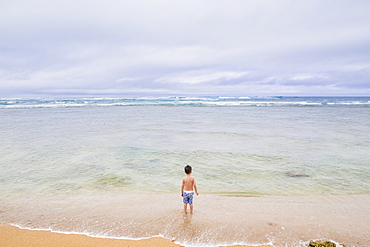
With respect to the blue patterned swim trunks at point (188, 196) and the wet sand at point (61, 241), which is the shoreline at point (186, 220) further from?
the blue patterned swim trunks at point (188, 196)

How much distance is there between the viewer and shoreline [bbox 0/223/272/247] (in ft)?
13.8

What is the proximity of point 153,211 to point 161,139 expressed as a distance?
8.19 metres

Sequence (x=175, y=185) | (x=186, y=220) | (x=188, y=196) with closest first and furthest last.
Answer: (x=186, y=220) < (x=188, y=196) < (x=175, y=185)

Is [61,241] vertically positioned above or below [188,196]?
below

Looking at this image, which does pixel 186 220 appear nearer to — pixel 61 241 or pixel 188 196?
pixel 188 196

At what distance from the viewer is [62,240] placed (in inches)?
170

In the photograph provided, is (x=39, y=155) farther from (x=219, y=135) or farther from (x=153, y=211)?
(x=219, y=135)

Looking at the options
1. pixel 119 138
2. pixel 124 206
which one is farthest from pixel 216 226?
pixel 119 138

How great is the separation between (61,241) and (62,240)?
35 mm

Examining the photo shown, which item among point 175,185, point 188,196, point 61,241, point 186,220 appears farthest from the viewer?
point 175,185

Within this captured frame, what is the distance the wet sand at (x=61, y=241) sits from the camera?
165 inches

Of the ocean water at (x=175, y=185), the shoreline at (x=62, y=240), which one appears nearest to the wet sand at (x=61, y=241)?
the shoreline at (x=62, y=240)

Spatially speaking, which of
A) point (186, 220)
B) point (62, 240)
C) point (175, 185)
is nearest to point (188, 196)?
point (186, 220)

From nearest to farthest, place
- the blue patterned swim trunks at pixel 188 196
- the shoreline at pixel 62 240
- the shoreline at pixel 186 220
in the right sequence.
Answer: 1. the shoreline at pixel 62 240
2. the shoreline at pixel 186 220
3. the blue patterned swim trunks at pixel 188 196
